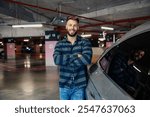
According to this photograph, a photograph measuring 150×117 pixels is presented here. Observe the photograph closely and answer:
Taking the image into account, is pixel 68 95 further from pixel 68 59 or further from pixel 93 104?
pixel 93 104

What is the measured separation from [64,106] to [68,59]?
860mm

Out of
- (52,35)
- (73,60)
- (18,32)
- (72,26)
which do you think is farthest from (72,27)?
(18,32)

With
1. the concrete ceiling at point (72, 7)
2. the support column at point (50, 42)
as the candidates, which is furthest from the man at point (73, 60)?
the support column at point (50, 42)

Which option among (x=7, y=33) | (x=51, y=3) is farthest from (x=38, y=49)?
(x=51, y=3)

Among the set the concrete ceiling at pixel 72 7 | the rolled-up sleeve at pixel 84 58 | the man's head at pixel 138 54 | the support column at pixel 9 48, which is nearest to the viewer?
the man's head at pixel 138 54

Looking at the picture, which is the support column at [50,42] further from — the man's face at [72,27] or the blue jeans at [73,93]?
the man's face at [72,27]

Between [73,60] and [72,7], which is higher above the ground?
[72,7]

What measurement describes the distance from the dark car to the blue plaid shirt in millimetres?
131

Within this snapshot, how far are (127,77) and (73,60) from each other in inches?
21.0

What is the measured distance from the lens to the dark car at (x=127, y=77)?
1.86 meters

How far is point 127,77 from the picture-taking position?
2.43m

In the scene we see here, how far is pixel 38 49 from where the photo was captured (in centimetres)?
4791

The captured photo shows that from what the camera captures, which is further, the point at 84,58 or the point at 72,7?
the point at 72,7

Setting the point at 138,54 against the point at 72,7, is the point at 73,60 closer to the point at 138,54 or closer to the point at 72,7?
the point at 138,54
